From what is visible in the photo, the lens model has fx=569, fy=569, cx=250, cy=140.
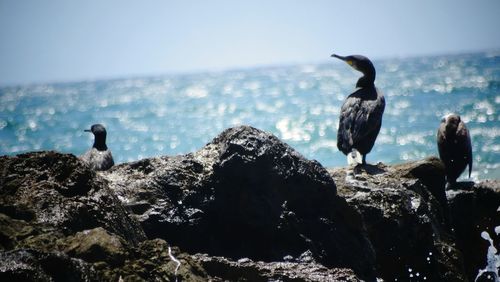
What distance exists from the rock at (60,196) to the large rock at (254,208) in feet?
2.43

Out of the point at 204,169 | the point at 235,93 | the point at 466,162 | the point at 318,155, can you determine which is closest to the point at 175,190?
the point at 204,169

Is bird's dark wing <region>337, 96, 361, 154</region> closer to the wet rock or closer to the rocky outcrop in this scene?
the rocky outcrop

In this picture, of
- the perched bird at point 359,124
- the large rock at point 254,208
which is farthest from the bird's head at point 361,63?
the large rock at point 254,208

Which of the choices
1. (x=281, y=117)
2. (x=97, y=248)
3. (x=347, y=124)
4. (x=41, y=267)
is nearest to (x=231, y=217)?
(x=97, y=248)

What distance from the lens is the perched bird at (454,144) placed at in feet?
27.8

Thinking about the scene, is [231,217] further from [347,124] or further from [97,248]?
[347,124]

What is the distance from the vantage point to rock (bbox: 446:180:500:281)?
24.1 ft

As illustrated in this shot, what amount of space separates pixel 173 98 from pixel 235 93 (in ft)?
18.0

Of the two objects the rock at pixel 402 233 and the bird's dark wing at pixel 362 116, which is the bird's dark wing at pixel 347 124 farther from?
the rock at pixel 402 233

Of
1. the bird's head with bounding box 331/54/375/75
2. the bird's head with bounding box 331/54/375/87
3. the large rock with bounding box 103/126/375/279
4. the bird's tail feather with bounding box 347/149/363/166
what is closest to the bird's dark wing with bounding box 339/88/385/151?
the bird's tail feather with bounding box 347/149/363/166

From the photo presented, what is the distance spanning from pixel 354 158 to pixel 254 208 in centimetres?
284

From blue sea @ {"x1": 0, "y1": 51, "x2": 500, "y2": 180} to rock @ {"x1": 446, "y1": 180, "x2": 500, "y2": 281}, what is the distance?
9295 mm

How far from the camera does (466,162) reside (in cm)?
856

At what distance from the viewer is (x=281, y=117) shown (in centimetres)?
3219
